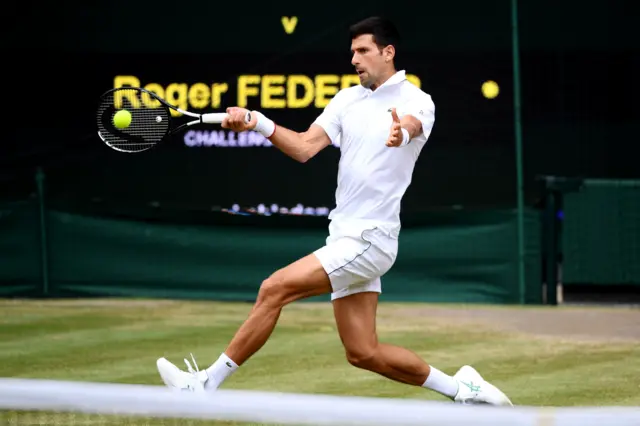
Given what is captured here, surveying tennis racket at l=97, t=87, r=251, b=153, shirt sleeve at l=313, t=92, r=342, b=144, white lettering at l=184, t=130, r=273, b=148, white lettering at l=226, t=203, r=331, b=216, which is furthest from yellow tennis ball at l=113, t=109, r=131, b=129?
white lettering at l=226, t=203, r=331, b=216

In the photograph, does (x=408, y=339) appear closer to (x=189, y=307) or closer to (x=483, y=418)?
(x=189, y=307)

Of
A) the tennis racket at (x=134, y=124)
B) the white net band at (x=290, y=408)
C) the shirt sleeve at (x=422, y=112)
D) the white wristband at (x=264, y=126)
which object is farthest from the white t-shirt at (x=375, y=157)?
the white net band at (x=290, y=408)

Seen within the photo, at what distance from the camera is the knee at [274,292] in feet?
20.4

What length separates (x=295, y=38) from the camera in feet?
44.2

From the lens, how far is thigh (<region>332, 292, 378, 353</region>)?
249 inches

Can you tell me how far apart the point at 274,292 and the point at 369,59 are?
116 centimetres

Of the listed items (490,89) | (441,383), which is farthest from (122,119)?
(490,89)

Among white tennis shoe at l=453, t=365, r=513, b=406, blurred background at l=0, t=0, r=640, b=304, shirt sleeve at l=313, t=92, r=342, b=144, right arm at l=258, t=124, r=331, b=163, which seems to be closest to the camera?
right arm at l=258, t=124, r=331, b=163

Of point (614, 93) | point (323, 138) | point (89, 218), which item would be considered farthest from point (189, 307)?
point (323, 138)

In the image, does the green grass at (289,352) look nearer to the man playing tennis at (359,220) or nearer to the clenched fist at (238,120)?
the man playing tennis at (359,220)

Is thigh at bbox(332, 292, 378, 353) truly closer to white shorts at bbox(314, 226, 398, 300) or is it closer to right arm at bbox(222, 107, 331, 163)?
white shorts at bbox(314, 226, 398, 300)

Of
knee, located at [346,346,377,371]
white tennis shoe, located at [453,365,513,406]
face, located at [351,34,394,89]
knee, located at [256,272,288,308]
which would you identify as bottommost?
white tennis shoe, located at [453,365,513,406]

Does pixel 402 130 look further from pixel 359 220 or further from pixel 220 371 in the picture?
pixel 220 371

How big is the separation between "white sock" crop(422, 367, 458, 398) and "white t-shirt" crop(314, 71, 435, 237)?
2.37ft
